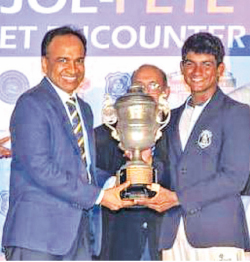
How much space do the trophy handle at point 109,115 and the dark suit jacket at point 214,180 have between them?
0.28 metres

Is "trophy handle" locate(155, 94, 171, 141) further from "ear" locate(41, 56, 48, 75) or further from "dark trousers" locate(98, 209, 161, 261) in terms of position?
"ear" locate(41, 56, 48, 75)

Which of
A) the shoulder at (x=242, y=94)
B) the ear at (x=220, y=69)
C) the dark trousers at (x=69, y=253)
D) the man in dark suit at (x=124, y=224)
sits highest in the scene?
the ear at (x=220, y=69)

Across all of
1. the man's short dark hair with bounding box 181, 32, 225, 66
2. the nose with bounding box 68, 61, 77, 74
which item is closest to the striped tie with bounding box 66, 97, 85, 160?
the nose with bounding box 68, 61, 77, 74

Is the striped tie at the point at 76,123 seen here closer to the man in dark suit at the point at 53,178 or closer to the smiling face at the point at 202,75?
the man in dark suit at the point at 53,178

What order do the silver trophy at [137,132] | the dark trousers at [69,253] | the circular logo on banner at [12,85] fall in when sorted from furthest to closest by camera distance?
1. the circular logo on banner at [12,85]
2. the silver trophy at [137,132]
3. the dark trousers at [69,253]

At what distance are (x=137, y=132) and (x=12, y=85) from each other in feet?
2.30

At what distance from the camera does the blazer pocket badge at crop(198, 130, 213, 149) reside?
12.4ft

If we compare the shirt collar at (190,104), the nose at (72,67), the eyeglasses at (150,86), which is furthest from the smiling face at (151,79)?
the nose at (72,67)

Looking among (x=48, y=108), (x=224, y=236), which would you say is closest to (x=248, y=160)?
(x=224, y=236)

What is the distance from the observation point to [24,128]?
11.9 feet

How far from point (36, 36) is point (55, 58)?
0.38 metres

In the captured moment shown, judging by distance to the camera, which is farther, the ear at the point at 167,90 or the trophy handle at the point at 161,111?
the ear at the point at 167,90

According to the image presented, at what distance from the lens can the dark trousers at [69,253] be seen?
3500 mm

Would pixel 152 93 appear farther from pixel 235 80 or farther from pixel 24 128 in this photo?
pixel 24 128
